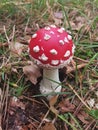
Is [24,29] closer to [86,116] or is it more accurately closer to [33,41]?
[33,41]

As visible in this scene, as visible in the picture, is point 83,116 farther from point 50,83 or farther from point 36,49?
point 36,49

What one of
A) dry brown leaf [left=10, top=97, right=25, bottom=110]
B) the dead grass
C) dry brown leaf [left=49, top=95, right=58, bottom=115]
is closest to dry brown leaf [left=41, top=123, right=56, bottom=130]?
the dead grass

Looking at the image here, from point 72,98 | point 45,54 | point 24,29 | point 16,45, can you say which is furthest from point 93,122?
point 24,29

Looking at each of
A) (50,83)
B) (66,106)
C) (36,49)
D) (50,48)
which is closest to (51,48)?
(50,48)

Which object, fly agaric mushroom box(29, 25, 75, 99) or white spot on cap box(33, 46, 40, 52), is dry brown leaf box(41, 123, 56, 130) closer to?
fly agaric mushroom box(29, 25, 75, 99)

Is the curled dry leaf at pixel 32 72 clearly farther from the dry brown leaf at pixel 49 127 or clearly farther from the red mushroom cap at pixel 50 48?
the dry brown leaf at pixel 49 127

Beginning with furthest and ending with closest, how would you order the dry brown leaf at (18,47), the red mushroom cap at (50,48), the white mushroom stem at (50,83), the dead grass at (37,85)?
the dry brown leaf at (18,47)
the white mushroom stem at (50,83)
the dead grass at (37,85)
the red mushroom cap at (50,48)

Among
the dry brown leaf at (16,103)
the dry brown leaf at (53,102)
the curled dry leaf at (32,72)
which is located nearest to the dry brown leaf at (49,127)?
the dry brown leaf at (53,102)
